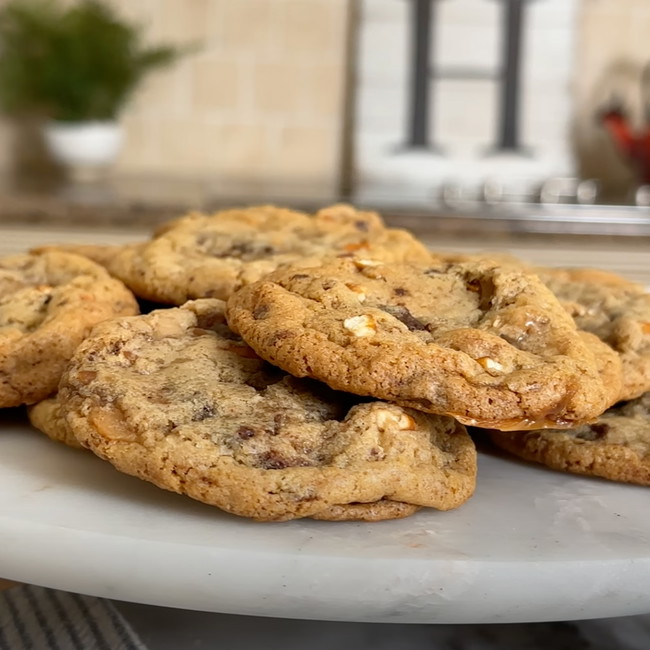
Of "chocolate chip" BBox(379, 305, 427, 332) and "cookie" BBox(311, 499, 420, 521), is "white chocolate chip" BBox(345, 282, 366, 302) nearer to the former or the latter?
"chocolate chip" BBox(379, 305, 427, 332)

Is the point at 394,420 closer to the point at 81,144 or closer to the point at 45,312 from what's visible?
the point at 45,312

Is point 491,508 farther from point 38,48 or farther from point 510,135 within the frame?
point 38,48

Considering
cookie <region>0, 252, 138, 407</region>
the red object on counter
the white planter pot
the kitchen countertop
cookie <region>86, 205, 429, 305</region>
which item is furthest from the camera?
the white planter pot

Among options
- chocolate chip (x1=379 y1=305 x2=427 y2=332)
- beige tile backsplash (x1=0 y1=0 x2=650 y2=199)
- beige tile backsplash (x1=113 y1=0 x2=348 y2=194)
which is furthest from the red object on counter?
chocolate chip (x1=379 y1=305 x2=427 y2=332)

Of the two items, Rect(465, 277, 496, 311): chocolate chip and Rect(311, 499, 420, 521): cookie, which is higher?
Rect(465, 277, 496, 311): chocolate chip

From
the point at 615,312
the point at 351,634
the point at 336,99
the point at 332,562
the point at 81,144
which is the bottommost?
the point at 351,634

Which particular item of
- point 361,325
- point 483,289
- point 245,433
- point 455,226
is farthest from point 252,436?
point 455,226

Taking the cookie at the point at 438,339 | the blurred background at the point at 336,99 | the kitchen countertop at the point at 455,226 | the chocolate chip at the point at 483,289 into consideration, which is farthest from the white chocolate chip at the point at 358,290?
the blurred background at the point at 336,99
